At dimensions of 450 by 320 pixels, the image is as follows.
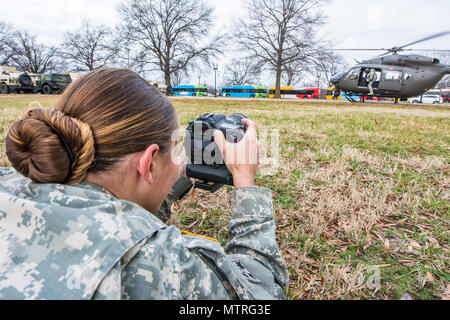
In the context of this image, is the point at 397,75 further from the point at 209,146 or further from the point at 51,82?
the point at 51,82

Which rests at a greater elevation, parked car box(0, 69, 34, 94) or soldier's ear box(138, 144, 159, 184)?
parked car box(0, 69, 34, 94)

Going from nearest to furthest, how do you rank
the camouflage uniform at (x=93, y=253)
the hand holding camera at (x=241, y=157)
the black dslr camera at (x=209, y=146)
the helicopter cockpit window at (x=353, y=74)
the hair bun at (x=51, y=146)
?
the camouflage uniform at (x=93, y=253) → the hair bun at (x=51, y=146) → the hand holding camera at (x=241, y=157) → the black dslr camera at (x=209, y=146) → the helicopter cockpit window at (x=353, y=74)

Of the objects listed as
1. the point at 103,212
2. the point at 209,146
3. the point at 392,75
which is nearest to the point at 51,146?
the point at 103,212

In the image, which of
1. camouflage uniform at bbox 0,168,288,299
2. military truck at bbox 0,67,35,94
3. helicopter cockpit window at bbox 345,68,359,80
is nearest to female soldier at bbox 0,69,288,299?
camouflage uniform at bbox 0,168,288,299

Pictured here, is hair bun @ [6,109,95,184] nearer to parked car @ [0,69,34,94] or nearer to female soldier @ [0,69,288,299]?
female soldier @ [0,69,288,299]

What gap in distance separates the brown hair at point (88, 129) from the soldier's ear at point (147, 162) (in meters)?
0.03

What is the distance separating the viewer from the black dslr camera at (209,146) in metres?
1.44

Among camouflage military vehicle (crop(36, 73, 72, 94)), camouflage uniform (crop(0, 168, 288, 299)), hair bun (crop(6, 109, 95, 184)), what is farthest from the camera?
camouflage military vehicle (crop(36, 73, 72, 94))

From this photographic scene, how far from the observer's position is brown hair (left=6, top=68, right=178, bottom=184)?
817 millimetres

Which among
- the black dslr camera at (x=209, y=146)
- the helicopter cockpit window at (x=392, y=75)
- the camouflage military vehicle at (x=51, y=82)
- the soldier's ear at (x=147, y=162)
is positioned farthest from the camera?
the camouflage military vehicle at (x=51, y=82)

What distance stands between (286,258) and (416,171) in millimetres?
2316

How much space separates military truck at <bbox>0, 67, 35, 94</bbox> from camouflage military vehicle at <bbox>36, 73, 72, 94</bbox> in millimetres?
837

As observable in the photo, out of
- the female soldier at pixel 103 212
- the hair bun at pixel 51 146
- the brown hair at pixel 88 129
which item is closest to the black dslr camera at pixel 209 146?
the female soldier at pixel 103 212

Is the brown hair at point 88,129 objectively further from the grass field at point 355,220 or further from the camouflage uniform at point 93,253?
the grass field at point 355,220
